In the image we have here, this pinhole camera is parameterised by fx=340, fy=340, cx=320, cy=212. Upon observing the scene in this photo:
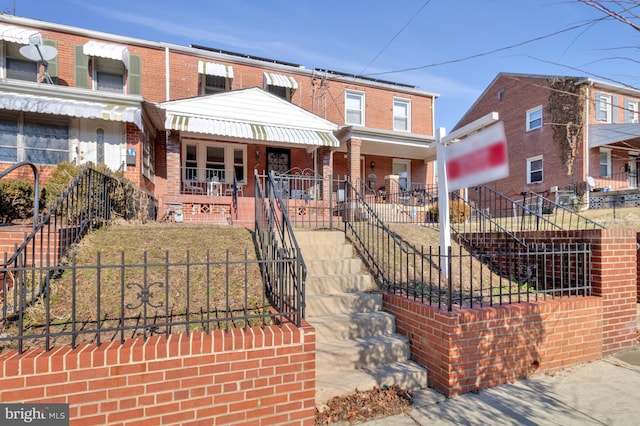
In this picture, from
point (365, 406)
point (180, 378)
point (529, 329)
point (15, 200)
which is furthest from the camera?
point (15, 200)

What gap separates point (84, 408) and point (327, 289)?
2783 millimetres

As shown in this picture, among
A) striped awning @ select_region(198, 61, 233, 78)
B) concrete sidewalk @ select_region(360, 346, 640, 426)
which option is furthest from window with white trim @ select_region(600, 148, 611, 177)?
striped awning @ select_region(198, 61, 233, 78)

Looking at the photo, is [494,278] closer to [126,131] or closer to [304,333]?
[304,333]

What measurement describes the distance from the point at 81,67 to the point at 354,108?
10164 mm

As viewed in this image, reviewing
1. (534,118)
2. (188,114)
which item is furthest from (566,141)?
(188,114)

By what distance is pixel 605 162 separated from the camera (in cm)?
1695

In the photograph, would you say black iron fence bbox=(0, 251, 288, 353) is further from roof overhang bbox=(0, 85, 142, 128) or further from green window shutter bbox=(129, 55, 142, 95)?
green window shutter bbox=(129, 55, 142, 95)

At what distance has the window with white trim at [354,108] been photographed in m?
14.9

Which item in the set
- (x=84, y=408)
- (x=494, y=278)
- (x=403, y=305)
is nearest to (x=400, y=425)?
(x=403, y=305)

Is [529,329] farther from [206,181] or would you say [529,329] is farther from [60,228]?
[206,181]

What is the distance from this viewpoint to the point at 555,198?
16.3 m

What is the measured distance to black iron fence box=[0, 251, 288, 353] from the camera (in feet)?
8.96

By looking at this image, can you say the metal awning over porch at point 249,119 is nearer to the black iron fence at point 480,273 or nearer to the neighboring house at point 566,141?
the black iron fence at point 480,273

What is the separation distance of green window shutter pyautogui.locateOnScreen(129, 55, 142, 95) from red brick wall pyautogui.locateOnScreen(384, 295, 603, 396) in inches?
453
